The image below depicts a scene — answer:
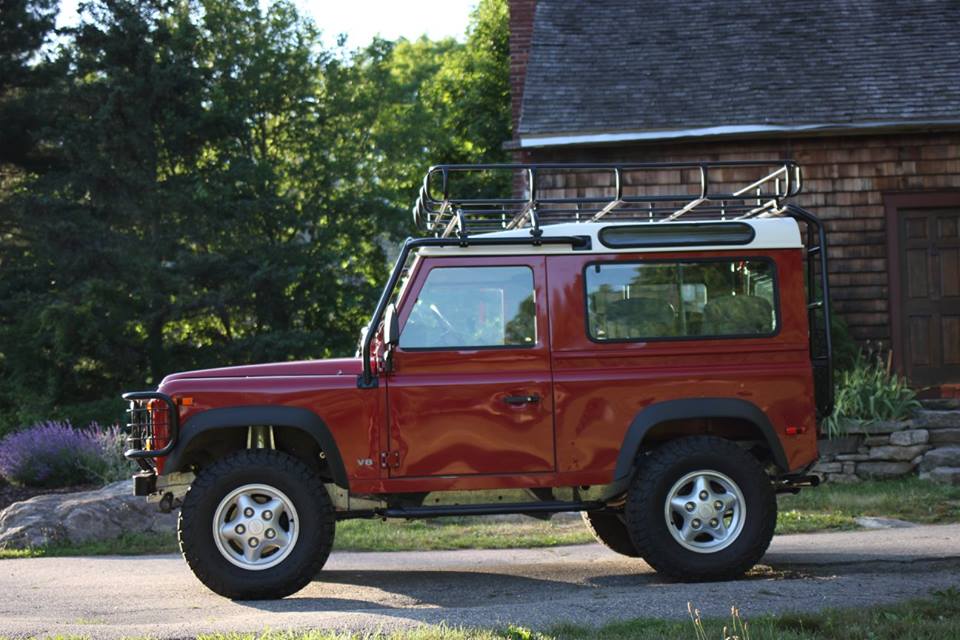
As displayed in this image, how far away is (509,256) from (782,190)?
199cm

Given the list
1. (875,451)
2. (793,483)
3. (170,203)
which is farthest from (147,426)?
(170,203)

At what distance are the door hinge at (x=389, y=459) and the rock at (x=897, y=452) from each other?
7.12 metres

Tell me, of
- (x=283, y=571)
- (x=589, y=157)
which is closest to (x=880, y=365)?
(x=589, y=157)

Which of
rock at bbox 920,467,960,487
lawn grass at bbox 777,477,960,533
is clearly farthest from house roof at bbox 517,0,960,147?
lawn grass at bbox 777,477,960,533

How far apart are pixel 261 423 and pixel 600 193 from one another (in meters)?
10.0

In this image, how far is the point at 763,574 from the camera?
768 cm

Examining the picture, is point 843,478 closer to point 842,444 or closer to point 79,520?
point 842,444

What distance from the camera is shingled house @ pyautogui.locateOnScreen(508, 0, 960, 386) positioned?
15492 millimetres

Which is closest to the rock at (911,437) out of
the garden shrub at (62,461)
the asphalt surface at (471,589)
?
the asphalt surface at (471,589)

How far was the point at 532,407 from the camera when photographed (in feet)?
24.4

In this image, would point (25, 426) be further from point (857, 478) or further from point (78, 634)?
point (78, 634)

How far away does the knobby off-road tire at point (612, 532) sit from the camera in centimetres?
879

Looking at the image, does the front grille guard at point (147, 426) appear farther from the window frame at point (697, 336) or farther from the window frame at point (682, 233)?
the window frame at point (682, 233)

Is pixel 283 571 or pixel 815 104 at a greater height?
pixel 815 104
